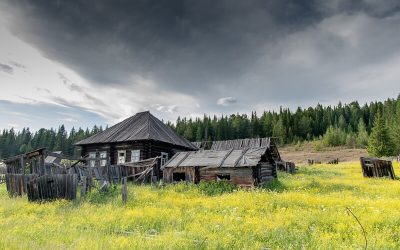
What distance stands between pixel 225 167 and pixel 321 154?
76.3 metres

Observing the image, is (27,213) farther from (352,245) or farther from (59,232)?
(352,245)

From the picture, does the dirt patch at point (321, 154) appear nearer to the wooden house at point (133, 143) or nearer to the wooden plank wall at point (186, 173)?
the wooden house at point (133, 143)

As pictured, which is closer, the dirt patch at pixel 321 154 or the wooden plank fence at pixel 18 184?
the wooden plank fence at pixel 18 184

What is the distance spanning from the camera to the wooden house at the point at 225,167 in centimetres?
2125

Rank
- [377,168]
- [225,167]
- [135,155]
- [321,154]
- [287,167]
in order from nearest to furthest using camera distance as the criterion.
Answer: [225,167] < [377,168] < [135,155] < [287,167] < [321,154]

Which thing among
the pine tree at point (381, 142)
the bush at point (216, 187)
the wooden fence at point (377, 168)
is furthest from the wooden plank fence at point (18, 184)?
the pine tree at point (381, 142)

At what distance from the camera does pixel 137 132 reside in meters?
31.3

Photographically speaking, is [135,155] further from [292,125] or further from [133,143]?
[292,125]

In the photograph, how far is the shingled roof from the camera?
1196 inches

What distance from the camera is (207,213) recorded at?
1227 cm

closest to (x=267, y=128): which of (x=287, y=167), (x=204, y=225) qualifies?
(x=287, y=167)

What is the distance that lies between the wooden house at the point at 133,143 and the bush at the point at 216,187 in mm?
8108

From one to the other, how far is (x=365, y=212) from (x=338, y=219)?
1.99 metres

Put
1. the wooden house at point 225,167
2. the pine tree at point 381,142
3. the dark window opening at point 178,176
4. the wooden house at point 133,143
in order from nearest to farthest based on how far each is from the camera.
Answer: the wooden house at point 225,167 → the dark window opening at point 178,176 → the wooden house at point 133,143 → the pine tree at point 381,142
